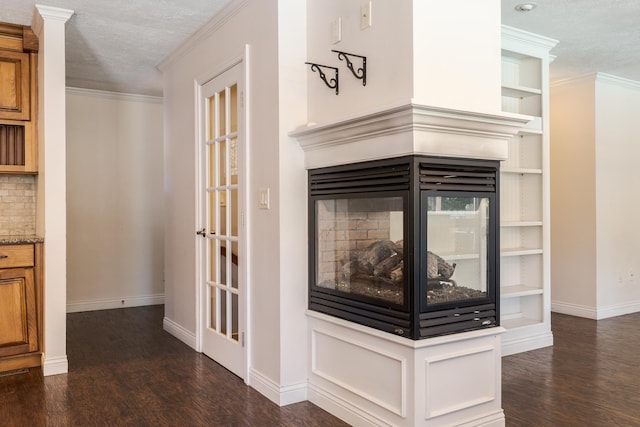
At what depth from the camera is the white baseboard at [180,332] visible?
4.22 metres

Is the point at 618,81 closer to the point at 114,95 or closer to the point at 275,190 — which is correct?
the point at 275,190

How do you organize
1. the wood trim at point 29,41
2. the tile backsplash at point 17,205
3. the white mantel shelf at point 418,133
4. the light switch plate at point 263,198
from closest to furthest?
1. the white mantel shelf at point 418,133
2. the light switch plate at point 263,198
3. the wood trim at point 29,41
4. the tile backsplash at point 17,205

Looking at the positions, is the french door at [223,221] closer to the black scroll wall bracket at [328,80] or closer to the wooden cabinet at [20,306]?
the black scroll wall bracket at [328,80]

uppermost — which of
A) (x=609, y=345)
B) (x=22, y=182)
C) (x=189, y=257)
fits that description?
(x=22, y=182)

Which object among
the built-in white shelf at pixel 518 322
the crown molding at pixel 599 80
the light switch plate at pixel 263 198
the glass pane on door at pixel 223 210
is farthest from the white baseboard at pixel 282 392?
the crown molding at pixel 599 80

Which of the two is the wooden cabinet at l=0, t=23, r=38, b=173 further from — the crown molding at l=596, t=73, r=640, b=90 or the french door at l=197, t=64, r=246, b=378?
the crown molding at l=596, t=73, r=640, b=90

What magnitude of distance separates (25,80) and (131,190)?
222cm

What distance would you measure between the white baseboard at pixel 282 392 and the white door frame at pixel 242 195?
22cm

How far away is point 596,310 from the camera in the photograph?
5.36 meters

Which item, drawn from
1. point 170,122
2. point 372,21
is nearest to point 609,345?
point 372,21

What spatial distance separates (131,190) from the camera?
605cm

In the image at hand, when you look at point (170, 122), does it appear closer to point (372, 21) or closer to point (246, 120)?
point (246, 120)

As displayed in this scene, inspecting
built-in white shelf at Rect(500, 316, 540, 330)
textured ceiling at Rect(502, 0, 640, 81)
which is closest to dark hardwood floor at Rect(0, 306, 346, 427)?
built-in white shelf at Rect(500, 316, 540, 330)

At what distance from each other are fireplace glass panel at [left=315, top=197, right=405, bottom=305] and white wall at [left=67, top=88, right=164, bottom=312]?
373 centimetres
